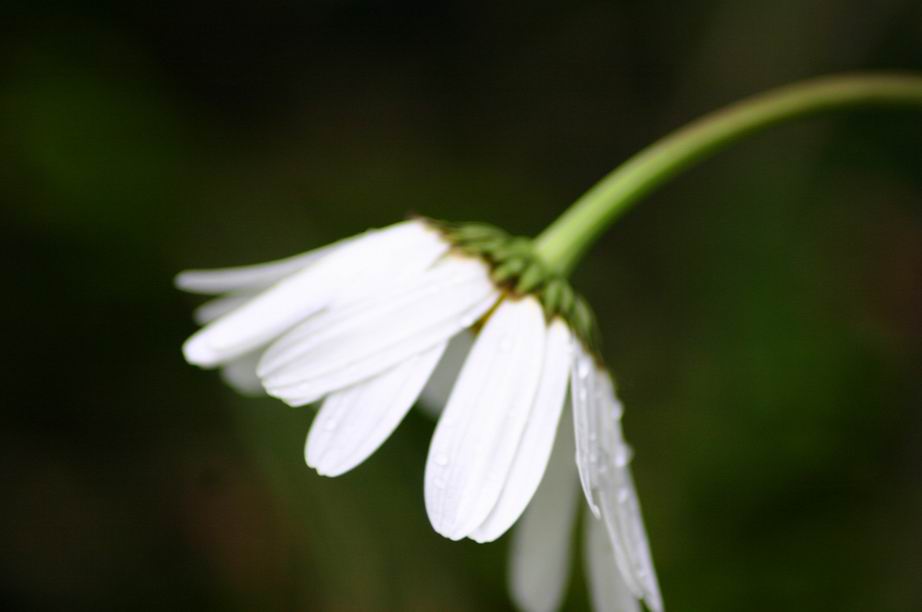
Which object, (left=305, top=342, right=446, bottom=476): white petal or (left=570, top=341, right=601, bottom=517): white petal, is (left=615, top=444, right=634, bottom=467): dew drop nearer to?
(left=570, top=341, right=601, bottom=517): white petal

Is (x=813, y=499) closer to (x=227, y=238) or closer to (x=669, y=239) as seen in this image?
(x=669, y=239)

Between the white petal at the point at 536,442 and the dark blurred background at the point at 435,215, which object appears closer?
the white petal at the point at 536,442

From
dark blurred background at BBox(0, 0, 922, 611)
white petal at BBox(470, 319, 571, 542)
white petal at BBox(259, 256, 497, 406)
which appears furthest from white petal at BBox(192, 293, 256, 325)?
dark blurred background at BBox(0, 0, 922, 611)

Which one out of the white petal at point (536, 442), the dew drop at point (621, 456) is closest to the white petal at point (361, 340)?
the white petal at point (536, 442)

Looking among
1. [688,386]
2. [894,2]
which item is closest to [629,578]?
[688,386]

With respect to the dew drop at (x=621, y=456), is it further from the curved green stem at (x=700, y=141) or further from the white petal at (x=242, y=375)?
the white petal at (x=242, y=375)

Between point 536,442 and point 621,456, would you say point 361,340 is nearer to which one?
point 536,442
